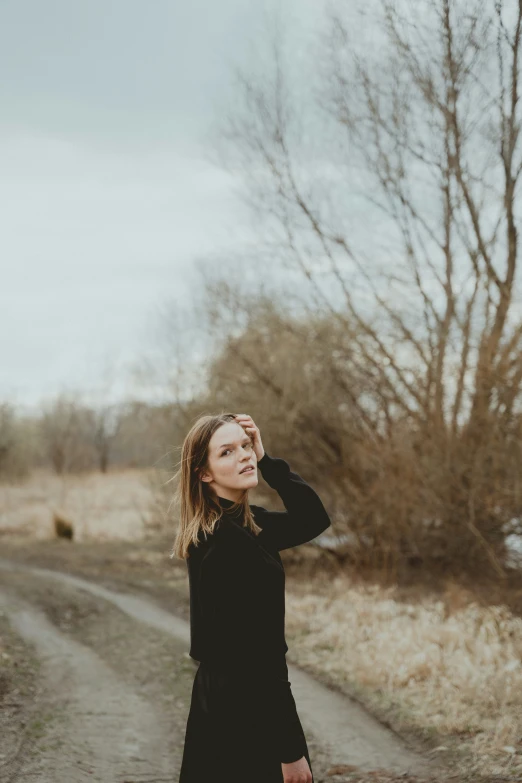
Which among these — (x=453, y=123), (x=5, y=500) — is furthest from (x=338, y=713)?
(x=5, y=500)

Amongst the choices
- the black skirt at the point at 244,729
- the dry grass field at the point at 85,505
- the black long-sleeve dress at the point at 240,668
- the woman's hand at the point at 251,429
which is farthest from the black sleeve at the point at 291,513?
the dry grass field at the point at 85,505

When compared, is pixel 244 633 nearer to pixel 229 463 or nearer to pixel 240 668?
pixel 240 668

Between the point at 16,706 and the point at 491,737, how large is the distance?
4.01 meters

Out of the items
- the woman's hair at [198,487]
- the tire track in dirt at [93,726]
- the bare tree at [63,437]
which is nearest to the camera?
the woman's hair at [198,487]

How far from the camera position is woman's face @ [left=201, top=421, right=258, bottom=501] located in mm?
2889

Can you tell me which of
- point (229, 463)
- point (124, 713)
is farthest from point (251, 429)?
point (124, 713)

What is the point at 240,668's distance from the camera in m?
2.64

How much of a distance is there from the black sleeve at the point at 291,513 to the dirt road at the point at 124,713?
128 inches

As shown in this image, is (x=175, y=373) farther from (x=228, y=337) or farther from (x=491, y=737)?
(x=491, y=737)

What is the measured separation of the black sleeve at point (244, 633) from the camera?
2.61 meters

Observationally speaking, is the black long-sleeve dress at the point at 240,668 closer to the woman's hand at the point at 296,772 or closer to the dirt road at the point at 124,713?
the woman's hand at the point at 296,772

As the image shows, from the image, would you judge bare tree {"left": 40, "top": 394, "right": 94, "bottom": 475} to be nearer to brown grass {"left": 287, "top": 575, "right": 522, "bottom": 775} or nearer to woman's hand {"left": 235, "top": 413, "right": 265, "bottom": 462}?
brown grass {"left": 287, "top": 575, "right": 522, "bottom": 775}

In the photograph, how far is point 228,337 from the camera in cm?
1555

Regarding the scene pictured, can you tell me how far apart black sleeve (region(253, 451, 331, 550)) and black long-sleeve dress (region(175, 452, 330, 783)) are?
0.94 feet
